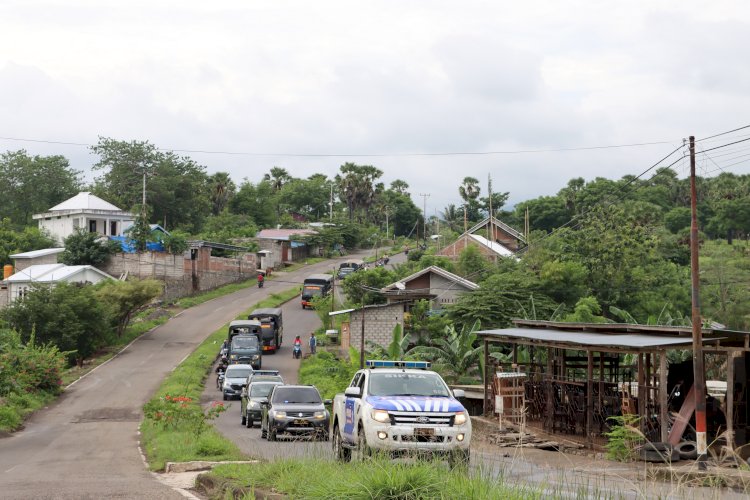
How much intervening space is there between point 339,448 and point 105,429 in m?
19.0

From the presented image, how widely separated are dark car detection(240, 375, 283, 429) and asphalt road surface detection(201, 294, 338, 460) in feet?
1.13

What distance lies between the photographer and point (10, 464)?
21766 millimetres

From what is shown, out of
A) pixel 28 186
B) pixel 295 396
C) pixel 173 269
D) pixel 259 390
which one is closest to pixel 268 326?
pixel 173 269

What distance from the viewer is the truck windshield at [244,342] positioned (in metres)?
52.4

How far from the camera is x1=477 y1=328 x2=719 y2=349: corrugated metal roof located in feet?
69.6

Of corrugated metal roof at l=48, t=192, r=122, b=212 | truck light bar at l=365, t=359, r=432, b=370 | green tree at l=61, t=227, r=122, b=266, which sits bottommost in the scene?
truck light bar at l=365, t=359, r=432, b=370

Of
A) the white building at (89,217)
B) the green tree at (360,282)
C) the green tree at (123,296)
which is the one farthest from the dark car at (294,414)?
the white building at (89,217)

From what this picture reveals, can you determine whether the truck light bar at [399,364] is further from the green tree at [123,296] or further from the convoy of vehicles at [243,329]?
the green tree at [123,296]

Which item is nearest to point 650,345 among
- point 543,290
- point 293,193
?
point 543,290

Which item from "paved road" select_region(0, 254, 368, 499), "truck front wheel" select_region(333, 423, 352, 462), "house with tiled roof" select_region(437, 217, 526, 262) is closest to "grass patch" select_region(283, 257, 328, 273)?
"house with tiled roof" select_region(437, 217, 526, 262)

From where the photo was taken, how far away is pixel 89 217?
289ft

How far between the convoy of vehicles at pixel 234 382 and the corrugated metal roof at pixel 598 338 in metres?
16.4

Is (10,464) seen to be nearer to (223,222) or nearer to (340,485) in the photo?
(340,485)

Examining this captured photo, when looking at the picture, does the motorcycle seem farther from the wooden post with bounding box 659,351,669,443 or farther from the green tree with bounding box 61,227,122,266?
the green tree with bounding box 61,227,122,266
